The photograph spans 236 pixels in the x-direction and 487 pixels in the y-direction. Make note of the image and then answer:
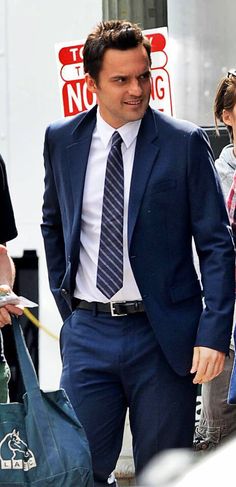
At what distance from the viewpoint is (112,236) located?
17.3ft

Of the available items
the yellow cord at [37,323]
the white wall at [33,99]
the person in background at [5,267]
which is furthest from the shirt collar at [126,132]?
the yellow cord at [37,323]

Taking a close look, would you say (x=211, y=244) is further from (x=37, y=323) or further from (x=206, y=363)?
(x=37, y=323)

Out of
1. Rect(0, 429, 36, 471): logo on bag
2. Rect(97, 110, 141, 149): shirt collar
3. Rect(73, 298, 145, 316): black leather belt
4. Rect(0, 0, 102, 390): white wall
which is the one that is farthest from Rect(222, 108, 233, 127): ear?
Rect(0, 0, 102, 390): white wall

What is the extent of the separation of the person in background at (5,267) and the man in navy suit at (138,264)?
255mm

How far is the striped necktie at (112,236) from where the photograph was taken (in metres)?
5.26

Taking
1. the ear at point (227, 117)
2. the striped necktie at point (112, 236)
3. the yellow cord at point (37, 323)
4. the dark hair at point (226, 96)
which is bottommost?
the yellow cord at point (37, 323)

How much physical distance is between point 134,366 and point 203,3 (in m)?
2.86

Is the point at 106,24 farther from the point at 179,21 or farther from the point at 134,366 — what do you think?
the point at 179,21

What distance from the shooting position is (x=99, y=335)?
532 cm

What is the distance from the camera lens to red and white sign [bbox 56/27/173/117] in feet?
21.6

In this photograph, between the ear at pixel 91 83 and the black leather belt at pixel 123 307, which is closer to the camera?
the black leather belt at pixel 123 307

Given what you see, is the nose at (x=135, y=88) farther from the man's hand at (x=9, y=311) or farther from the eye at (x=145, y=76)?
the man's hand at (x=9, y=311)

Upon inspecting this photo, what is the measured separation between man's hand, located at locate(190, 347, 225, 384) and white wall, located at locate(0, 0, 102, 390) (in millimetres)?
2391

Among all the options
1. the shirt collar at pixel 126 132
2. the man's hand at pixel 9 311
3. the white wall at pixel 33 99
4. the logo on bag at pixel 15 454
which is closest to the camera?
the logo on bag at pixel 15 454
